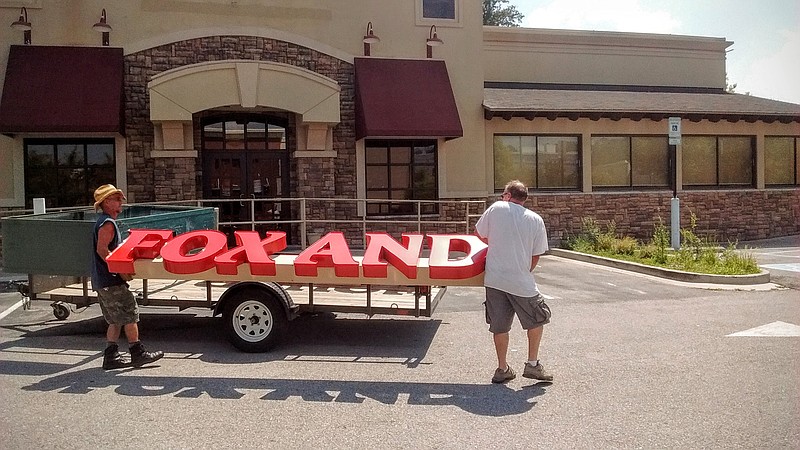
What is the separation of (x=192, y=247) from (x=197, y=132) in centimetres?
923

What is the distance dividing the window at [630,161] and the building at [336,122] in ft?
0.14

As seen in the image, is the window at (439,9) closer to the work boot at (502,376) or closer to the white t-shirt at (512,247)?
the white t-shirt at (512,247)

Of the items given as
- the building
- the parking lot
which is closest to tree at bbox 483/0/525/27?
the building

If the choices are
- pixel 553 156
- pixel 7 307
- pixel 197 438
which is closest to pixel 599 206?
pixel 553 156

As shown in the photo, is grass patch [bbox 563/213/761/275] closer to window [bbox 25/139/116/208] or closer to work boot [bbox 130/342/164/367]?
work boot [bbox 130/342/164/367]

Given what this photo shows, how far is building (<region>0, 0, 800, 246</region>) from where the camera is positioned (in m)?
15.1

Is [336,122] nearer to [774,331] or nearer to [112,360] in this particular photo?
[112,360]

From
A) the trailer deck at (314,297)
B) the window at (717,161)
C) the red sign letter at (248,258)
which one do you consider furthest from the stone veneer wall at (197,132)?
the window at (717,161)

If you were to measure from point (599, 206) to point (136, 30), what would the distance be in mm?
13275

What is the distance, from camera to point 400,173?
57.7 ft

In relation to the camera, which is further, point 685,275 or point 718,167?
point 718,167

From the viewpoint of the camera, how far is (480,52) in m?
18.1

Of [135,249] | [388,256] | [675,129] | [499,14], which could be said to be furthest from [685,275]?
[499,14]

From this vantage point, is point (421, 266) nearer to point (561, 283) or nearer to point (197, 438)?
point (197, 438)
